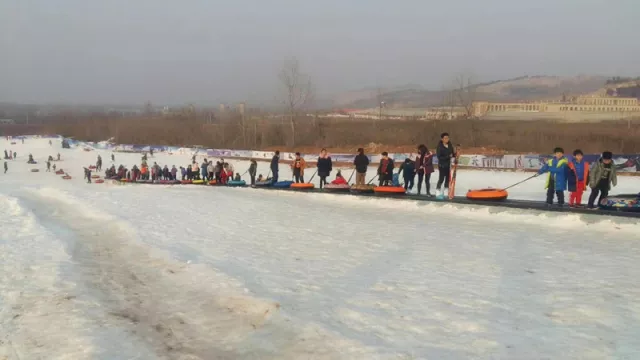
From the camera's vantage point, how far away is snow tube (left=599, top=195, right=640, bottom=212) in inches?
A: 535

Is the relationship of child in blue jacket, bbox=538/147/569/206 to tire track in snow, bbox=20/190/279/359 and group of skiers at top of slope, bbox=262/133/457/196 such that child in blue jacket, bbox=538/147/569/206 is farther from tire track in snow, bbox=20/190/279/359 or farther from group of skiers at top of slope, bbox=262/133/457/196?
tire track in snow, bbox=20/190/279/359

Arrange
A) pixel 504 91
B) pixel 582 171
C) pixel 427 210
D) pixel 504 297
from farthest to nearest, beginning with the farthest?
pixel 504 91, pixel 427 210, pixel 582 171, pixel 504 297

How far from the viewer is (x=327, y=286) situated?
8961mm

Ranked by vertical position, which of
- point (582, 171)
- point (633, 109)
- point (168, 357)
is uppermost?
point (633, 109)

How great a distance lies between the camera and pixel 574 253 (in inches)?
428

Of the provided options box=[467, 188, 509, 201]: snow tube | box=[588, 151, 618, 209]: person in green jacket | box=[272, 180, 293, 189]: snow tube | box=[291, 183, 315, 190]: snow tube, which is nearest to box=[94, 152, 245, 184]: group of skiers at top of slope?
box=[272, 180, 293, 189]: snow tube

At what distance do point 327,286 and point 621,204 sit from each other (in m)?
9.34

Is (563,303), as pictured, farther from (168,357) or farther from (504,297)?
(168,357)

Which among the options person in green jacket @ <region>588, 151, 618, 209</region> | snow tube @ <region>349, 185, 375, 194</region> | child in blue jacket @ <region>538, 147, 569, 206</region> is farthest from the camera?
snow tube @ <region>349, 185, 375, 194</region>

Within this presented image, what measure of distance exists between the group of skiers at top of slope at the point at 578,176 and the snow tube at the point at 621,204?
282mm

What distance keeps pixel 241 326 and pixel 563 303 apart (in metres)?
4.83

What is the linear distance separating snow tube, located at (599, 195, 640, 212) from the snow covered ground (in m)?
0.87

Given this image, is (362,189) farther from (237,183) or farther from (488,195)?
(237,183)

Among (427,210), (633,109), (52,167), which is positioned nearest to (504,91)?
(633,109)
